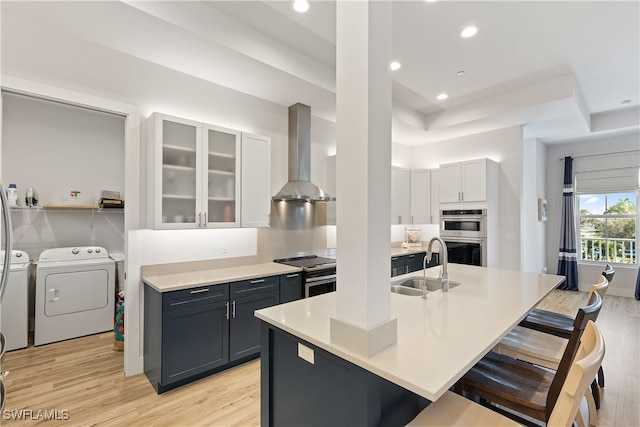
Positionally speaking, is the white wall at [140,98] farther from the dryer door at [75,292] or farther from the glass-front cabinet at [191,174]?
the dryer door at [75,292]

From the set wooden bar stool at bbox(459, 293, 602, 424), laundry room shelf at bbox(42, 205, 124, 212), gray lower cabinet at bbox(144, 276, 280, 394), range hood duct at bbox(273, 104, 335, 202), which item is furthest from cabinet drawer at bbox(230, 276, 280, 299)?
laundry room shelf at bbox(42, 205, 124, 212)

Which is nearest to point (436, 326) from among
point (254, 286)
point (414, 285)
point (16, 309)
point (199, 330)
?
point (414, 285)

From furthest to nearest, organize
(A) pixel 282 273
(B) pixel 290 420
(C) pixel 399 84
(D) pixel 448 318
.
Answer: (C) pixel 399 84, (A) pixel 282 273, (D) pixel 448 318, (B) pixel 290 420

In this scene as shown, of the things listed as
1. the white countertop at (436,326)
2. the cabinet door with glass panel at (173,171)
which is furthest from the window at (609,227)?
the cabinet door with glass panel at (173,171)

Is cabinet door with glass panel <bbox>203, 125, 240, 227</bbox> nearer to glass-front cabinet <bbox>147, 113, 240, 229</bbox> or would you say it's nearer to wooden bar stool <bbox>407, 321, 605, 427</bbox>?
glass-front cabinet <bbox>147, 113, 240, 229</bbox>

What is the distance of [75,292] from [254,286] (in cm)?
246

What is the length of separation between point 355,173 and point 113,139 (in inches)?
185

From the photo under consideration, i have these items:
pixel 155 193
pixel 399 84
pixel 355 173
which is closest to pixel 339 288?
pixel 355 173

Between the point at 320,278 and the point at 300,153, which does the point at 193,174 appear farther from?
the point at 320,278

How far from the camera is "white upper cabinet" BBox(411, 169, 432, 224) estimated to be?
18.1 feet

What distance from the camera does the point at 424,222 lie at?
216 inches

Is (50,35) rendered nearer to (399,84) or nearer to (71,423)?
(71,423)

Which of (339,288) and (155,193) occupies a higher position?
(155,193)

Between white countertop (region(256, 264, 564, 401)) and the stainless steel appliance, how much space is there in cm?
127
